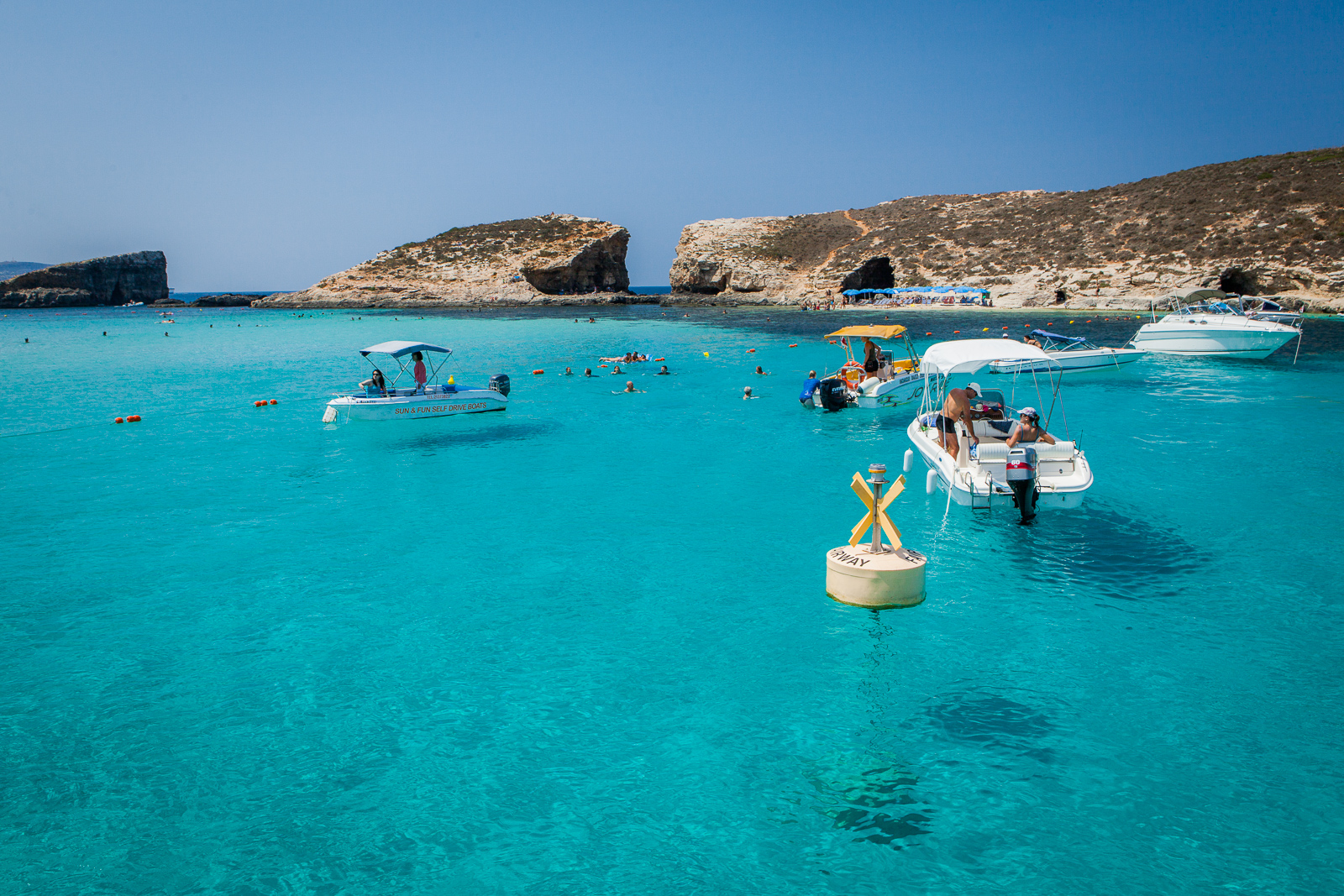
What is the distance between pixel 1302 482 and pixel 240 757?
21322mm

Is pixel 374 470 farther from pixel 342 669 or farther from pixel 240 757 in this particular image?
pixel 240 757

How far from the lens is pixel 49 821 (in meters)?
7.00

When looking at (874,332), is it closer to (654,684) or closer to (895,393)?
(895,393)

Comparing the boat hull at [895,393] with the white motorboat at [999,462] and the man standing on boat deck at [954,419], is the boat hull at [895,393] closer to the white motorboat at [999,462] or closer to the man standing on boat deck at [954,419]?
the white motorboat at [999,462]

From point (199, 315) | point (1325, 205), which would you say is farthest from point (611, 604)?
point (199, 315)

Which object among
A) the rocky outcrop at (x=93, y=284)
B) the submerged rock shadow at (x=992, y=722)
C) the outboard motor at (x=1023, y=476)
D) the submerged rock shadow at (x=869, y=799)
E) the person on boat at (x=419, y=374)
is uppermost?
the rocky outcrop at (x=93, y=284)

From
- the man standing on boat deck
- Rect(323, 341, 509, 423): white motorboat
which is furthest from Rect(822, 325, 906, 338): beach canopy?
Rect(323, 341, 509, 423): white motorboat

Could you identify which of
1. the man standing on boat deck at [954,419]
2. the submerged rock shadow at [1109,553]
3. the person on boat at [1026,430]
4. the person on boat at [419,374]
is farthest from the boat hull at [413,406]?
the submerged rock shadow at [1109,553]

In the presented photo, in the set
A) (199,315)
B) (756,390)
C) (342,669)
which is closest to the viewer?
(342,669)

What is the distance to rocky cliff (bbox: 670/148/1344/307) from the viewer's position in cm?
6919

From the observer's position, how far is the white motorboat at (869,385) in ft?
91.5

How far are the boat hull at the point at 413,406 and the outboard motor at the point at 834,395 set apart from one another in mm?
11555

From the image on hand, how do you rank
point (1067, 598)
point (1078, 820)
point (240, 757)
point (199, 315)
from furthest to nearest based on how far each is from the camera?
point (199, 315) → point (1067, 598) → point (240, 757) → point (1078, 820)

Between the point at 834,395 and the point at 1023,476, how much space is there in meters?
14.7
